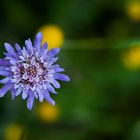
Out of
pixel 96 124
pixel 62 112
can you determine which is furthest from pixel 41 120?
pixel 96 124

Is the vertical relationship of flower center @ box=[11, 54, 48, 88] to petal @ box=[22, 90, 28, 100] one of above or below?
above

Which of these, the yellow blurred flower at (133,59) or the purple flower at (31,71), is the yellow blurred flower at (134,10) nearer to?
the yellow blurred flower at (133,59)

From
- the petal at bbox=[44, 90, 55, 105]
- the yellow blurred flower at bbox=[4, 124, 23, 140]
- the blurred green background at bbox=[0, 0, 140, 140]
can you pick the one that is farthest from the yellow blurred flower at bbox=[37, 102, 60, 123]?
the petal at bbox=[44, 90, 55, 105]

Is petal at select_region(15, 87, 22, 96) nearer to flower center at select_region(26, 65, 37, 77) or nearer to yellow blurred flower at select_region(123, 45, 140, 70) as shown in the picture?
flower center at select_region(26, 65, 37, 77)

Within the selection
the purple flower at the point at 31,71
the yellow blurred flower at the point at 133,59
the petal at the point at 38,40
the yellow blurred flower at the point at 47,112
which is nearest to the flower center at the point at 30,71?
the purple flower at the point at 31,71

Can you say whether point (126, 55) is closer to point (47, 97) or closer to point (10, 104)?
point (10, 104)

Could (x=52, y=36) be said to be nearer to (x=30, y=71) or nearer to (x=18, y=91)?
(x=30, y=71)
